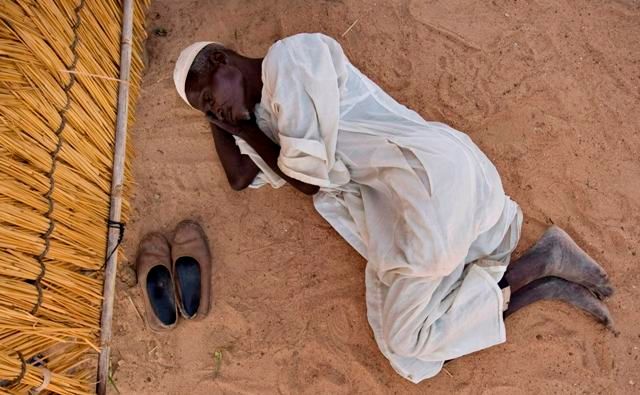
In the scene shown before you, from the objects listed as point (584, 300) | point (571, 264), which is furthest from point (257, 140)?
point (584, 300)

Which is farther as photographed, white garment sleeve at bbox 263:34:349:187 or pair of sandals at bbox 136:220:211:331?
pair of sandals at bbox 136:220:211:331

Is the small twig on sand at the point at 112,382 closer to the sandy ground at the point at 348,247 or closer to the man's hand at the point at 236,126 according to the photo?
the sandy ground at the point at 348,247

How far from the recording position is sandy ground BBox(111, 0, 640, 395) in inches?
97.8

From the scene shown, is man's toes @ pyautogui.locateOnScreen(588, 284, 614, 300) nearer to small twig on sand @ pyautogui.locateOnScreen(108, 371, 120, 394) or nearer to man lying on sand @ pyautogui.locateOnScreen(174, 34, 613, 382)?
man lying on sand @ pyautogui.locateOnScreen(174, 34, 613, 382)

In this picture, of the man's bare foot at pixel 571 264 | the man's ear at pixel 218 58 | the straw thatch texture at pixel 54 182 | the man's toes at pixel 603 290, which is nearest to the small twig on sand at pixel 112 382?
the straw thatch texture at pixel 54 182

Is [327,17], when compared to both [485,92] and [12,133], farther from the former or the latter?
[12,133]

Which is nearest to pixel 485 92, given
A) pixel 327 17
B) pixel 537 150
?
pixel 537 150

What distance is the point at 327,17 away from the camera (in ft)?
8.74

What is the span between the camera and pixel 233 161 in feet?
7.65

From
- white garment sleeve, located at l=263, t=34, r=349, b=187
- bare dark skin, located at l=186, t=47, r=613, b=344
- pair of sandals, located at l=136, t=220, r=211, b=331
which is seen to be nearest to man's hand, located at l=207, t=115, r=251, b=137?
bare dark skin, located at l=186, t=47, r=613, b=344

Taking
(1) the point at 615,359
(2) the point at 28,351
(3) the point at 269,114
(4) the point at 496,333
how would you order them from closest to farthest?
(2) the point at 28,351, (3) the point at 269,114, (4) the point at 496,333, (1) the point at 615,359

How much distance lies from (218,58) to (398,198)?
78cm

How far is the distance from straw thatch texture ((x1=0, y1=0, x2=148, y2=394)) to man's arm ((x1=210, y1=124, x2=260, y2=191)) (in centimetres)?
42

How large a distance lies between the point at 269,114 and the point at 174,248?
802 millimetres
